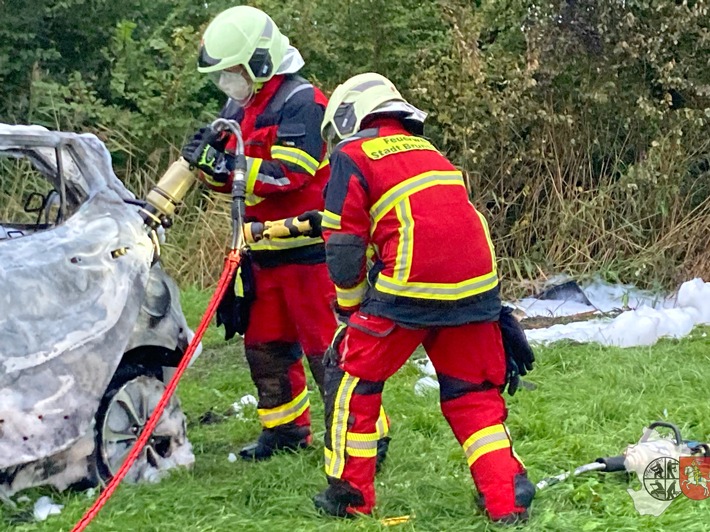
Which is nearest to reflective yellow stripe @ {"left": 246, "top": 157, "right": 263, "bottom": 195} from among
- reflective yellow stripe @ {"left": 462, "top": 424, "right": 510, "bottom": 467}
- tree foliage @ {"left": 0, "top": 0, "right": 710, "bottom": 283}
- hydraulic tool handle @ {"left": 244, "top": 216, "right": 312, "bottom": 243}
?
hydraulic tool handle @ {"left": 244, "top": 216, "right": 312, "bottom": 243}

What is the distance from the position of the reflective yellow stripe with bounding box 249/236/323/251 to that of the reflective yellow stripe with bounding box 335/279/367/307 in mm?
714

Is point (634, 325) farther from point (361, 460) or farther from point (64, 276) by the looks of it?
point (64, 276)

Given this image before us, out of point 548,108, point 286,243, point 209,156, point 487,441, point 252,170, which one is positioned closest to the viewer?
point 487,441

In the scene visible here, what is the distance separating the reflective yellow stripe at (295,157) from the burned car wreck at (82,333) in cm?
64

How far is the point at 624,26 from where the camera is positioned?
26.9 feet

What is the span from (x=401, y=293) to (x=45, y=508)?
63.0 inches

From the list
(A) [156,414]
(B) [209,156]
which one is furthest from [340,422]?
(B) [209,156]

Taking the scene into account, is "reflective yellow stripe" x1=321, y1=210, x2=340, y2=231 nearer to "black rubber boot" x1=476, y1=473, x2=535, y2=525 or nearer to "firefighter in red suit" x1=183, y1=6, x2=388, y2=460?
"firefighter in red suit" x1=183, y1=6, x2=388, y2=460

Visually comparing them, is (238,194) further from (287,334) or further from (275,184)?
(287,334)

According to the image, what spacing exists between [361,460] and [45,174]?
1935mm

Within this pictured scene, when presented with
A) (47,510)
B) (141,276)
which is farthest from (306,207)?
(47,510)

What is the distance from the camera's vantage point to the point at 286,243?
4281 millimetres

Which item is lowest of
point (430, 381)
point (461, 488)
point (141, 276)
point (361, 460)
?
point (430, 381)

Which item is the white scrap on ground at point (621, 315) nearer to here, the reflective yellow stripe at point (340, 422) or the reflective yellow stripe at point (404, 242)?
the reflective yellow stripe at point (340, 422)
